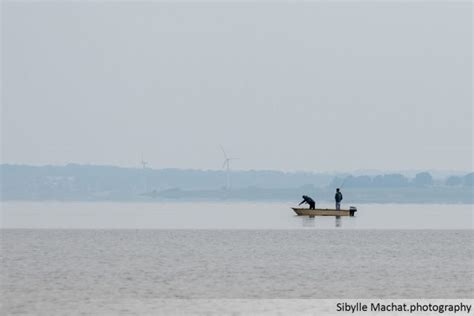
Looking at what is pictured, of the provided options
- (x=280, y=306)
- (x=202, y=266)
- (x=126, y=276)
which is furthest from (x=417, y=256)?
(x=280, y=306)

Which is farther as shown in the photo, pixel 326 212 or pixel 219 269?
pixel 326 212

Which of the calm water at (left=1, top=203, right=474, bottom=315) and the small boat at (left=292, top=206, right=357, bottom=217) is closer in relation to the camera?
the calm water at (left=1, top=203, right=474, bottom=315)

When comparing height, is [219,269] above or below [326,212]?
below

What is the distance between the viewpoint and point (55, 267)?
169ft

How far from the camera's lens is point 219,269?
50094 millimetres

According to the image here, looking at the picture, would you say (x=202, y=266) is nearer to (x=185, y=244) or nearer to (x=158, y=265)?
(x=158, y=265)

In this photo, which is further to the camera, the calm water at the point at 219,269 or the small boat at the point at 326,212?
the small boat at the point at 326,212

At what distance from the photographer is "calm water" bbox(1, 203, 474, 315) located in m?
38.8

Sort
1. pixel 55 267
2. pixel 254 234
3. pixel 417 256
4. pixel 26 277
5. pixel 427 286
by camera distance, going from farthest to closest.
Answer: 1. pixel 254 234
2. pixel 417 256
3. pixel 55 267
4. pixel 26 277
5. pixel 427 286

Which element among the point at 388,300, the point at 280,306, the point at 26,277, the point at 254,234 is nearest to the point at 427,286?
the point at 388,300

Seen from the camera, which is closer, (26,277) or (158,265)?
(26,277)

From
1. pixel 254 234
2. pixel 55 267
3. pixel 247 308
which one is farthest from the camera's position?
pixel 254 234

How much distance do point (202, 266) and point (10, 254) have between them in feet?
47.8

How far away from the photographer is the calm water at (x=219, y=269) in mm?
38781
